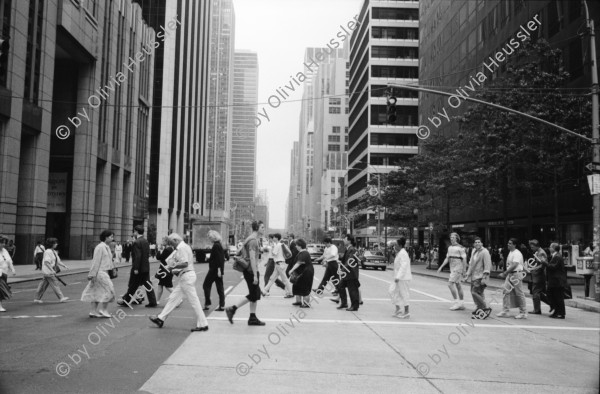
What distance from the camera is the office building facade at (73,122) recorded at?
27875mm

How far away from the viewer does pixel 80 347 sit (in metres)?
7.71

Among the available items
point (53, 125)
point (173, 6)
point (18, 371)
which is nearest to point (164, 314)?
point (18, 371)

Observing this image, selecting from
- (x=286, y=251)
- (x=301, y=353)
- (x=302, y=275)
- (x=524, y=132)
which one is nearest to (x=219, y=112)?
(x=524, y=132)

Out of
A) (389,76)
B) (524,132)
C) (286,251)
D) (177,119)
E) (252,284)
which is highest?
(389,76)

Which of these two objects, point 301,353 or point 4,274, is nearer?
point 301,353

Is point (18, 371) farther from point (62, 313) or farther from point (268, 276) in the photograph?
point (268, 276)

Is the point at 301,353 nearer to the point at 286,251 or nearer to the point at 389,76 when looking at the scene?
the point at 286,251

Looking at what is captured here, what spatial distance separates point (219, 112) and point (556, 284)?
5283 inches

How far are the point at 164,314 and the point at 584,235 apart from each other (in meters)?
29.5

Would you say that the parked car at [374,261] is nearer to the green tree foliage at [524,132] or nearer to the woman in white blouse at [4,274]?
the green tree foliage at [524,132]

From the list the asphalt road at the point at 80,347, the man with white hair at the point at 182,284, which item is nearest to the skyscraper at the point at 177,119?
the asphalt road at the point at 80,347

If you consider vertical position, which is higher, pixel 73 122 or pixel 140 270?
pixel 73 122

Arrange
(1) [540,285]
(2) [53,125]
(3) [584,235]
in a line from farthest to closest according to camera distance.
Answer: (2) [53,125] → (3) [584,235] → (1) [540,285]

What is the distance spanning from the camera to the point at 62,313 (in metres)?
11.3
